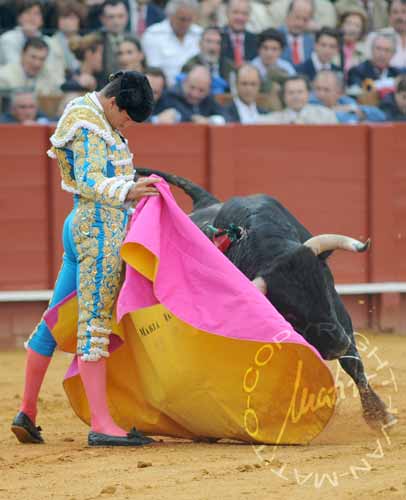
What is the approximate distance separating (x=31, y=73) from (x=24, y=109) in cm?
39

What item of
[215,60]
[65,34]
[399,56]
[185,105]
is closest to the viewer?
[185,105]

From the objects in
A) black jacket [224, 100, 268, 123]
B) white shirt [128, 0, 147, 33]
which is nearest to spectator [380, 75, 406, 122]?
black jacket [224, 100, 268, 123]

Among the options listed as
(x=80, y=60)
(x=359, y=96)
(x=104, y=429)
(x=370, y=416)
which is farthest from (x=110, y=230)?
(x=359, y=96)

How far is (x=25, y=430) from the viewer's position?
395 centimetres

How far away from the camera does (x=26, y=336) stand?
673cm

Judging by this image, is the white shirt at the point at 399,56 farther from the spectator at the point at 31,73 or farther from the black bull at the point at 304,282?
the black bull at the point at 304,282

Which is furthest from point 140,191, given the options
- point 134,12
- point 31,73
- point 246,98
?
point 134,12

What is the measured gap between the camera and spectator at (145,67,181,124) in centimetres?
704

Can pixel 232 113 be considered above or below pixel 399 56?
below

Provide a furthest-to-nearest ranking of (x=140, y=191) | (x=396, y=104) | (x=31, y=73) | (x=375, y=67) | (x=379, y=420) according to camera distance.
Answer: (x=375, y=67) < (x=396, y=104) < (x=31, y=73) < (x=379, y=420) < (x=140, y=191)

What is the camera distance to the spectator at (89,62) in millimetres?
7066

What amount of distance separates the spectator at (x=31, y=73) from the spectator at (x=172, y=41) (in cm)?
73

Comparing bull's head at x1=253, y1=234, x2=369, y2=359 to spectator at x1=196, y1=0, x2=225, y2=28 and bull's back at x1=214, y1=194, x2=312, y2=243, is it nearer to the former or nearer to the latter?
bull's back at x1=214, y1=194, x2=312, y2=243

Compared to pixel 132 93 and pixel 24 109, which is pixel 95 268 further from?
pixel 24 109
